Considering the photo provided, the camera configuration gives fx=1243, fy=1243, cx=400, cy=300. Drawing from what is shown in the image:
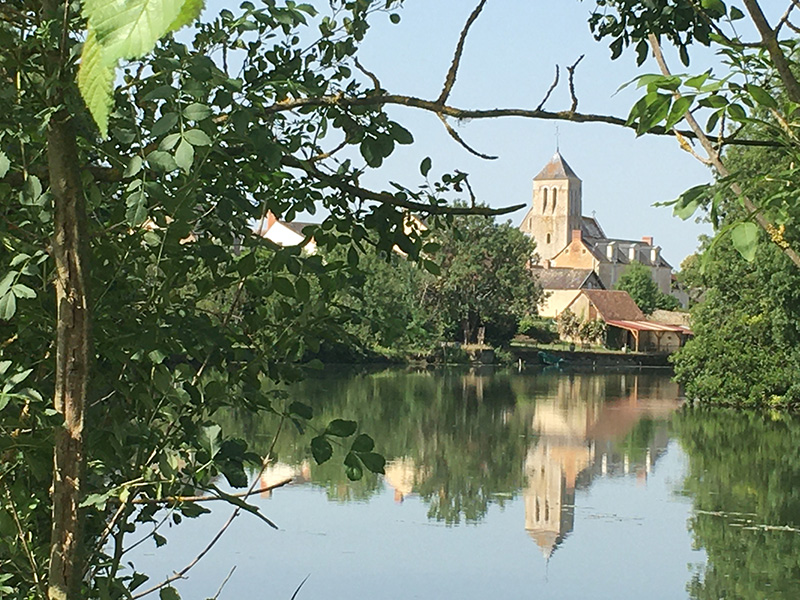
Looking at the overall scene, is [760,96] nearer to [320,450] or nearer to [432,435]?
[320,450]

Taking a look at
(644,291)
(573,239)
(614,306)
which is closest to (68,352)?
(614,306)

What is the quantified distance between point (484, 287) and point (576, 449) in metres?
32.3

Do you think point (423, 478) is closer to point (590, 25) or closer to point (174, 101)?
point (590, 25)

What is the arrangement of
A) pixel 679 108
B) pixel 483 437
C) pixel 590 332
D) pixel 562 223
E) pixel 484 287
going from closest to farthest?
1. pixel 679 108
2. pixel 483 437
3. pixel 484 287
4. pixel 590 332
5. pixel 562 223

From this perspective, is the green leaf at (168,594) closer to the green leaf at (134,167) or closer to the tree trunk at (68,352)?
the tree trunk at (68,352)

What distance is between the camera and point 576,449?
1750cm

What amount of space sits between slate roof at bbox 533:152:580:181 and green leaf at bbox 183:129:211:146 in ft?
371

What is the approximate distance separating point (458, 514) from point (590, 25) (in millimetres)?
9540

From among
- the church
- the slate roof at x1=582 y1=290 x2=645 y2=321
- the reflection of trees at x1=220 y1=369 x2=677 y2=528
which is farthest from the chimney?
the reflection of trees at x1=220 y1=369 x2=677 y2=528

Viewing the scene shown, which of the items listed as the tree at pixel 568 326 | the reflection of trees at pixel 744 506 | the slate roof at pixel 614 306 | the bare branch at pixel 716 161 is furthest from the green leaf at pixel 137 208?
the slate roof at pixel 614 306

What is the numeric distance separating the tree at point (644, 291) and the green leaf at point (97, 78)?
242 ft

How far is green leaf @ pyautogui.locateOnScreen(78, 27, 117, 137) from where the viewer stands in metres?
0.42

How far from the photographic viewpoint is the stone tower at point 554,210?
111 metres

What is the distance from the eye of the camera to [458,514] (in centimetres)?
1227
